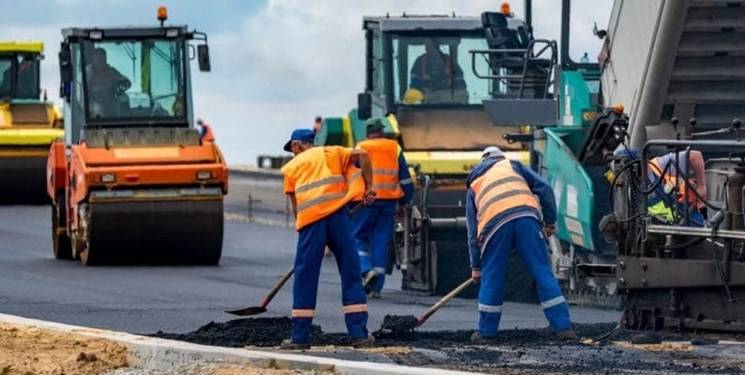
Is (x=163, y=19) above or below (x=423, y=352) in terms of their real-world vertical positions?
above

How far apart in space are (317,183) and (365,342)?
1.10 metres

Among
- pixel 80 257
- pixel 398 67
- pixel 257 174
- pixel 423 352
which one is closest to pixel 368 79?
pixel 398 67

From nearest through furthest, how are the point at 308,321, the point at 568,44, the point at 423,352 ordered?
1. the point at 423,352
2. the point at 308,321
3. the point at 568,44

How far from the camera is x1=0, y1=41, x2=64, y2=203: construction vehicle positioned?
3028cm

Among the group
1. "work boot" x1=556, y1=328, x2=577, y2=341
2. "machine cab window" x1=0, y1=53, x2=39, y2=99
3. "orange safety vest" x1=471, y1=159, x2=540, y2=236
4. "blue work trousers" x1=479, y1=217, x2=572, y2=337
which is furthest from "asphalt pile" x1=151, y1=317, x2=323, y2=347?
"machine cab window" x1=0, y1=53, x2=39, y2=99

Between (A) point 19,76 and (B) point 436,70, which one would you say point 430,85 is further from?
(A) point 19,76

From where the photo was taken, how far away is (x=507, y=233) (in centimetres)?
1348

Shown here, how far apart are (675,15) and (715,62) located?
22.1 inches

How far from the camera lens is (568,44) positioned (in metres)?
17.8

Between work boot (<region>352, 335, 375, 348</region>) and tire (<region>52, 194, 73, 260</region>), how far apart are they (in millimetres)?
10419

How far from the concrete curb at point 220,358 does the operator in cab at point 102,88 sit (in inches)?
393

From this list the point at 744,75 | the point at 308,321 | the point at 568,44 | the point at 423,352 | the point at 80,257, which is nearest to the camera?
the point at 423,352

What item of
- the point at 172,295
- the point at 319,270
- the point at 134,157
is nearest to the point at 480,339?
the point at 319,270

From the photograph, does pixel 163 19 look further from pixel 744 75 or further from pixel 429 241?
pixel 744 75
